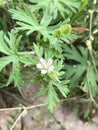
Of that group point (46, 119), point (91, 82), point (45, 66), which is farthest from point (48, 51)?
point (46, 119)

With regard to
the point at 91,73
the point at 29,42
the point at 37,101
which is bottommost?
the point at 37,101

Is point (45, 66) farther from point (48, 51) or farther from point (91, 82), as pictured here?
point (91, 82)

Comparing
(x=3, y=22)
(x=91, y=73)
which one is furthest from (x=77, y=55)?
(x=3, y=22)

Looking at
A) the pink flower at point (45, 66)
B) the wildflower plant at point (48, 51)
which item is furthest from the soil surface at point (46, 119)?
the pink flower at point (45, 66)

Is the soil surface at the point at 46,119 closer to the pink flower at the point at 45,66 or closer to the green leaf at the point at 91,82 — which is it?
the green leaf at the point at 91,82

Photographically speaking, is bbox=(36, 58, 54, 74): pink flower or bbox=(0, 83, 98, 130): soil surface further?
bbox=(0, 83, 98, 130): soil surface

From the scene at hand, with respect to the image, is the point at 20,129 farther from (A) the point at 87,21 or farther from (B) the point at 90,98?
(A) the point at 87,21

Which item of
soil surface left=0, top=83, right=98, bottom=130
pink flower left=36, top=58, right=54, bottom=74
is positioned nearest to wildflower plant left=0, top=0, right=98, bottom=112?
pink flower left=36, top=58, right=54, bottom=74

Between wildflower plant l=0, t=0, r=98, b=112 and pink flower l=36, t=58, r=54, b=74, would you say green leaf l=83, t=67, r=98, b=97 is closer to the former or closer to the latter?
wildflower plant l=0, t=0, r=98, b=112
